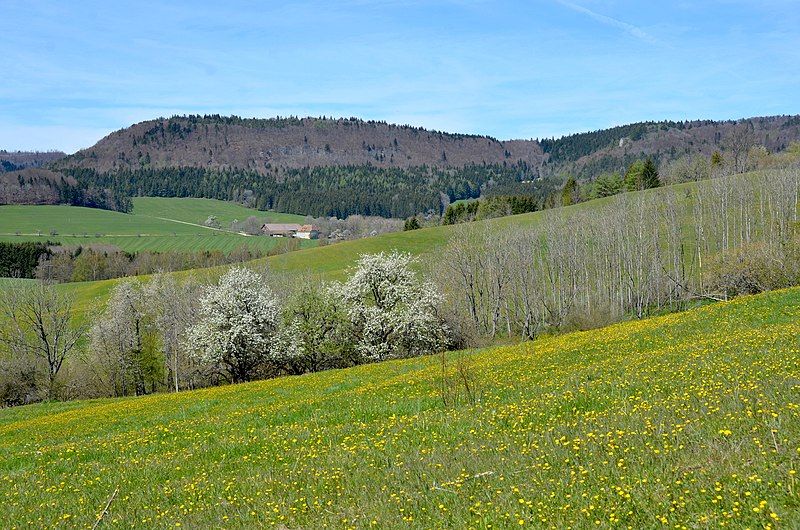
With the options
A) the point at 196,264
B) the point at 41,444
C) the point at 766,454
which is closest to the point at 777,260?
the point at 766,454

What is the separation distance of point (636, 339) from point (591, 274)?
227 ft

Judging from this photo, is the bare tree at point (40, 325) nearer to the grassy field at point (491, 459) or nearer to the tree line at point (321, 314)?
the tree line at point (321, 314)

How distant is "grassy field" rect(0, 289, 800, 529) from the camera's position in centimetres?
686

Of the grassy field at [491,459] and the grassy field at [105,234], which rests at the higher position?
the grassy field at [105,234]

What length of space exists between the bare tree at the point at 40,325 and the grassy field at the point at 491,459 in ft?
161

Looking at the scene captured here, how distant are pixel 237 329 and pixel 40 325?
Answer: 82.3 ft

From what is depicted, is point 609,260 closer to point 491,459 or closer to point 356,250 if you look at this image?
point 356,250

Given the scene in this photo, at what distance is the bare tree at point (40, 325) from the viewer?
6059 centimetres

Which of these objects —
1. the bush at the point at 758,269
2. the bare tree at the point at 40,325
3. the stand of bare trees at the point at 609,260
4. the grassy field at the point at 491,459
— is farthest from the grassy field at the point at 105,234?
the grassy field at the point at 491,459

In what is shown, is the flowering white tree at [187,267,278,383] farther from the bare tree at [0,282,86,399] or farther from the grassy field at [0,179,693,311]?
the grassy field at [0,179,693,311]

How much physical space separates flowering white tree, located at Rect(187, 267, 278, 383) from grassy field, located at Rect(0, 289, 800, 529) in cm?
3342

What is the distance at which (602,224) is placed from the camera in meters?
88.0

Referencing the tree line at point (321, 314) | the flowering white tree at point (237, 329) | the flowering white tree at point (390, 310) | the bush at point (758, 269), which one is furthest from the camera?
the flowering white tree at point (390, 310)

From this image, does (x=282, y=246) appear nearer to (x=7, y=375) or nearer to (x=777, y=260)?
(x=7, y=375)
